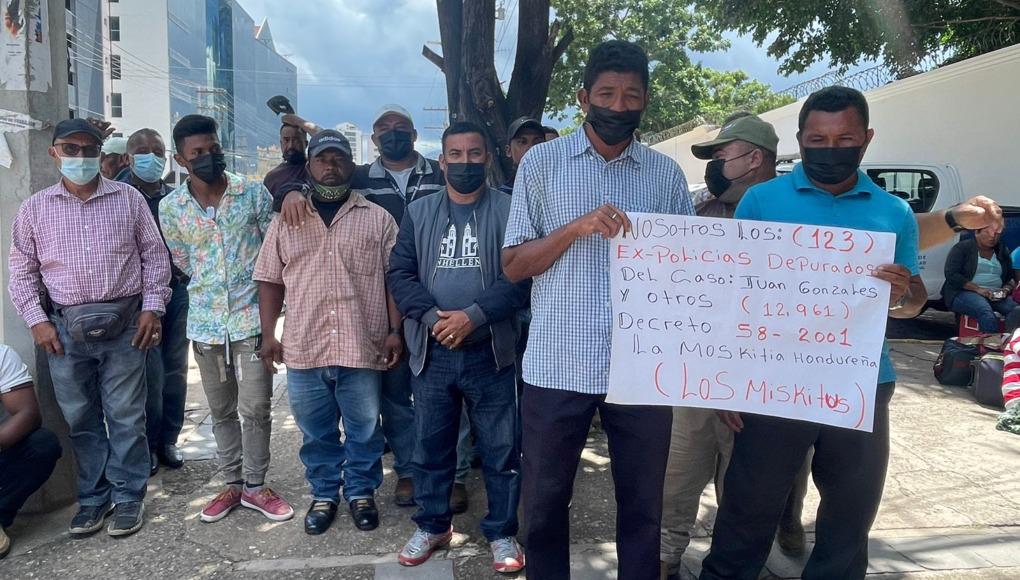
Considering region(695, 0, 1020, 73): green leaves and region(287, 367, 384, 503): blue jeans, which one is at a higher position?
region(695, 0, 1020, 73): green leaves

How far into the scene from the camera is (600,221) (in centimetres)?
225

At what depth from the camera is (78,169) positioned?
341 cm

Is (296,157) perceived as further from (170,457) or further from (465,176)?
(170,457)

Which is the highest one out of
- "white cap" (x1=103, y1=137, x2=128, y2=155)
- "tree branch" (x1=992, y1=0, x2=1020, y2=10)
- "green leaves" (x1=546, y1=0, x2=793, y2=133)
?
"green leaves" (x1=546, y1=0, x2=793, y2=133)

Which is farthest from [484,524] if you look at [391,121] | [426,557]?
[391,121]

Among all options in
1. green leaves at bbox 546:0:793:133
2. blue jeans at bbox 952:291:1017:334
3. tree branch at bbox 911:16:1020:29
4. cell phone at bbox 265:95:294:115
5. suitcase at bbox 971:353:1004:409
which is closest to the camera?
cell phone at bbox 265:95:294:115

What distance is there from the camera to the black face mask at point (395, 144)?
13.1 ft

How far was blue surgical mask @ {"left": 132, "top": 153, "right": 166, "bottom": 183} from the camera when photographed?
461 centimetres

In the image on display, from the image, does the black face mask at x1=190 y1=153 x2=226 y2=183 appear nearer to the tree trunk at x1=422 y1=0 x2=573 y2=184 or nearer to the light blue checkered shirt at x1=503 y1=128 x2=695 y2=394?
the light blue checkered shirt at x1=503 y1=128 x2=695 y2=394

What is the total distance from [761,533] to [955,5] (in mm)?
13006

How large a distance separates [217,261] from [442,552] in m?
1.87

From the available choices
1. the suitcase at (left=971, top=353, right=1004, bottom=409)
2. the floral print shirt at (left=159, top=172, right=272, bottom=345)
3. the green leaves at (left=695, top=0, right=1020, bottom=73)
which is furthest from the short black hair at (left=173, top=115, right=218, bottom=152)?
the green leaves at (left=695, top=0, right=1020, bottom=73)

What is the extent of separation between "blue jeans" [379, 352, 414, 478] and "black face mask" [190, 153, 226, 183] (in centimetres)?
136

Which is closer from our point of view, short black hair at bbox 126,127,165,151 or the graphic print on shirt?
the graphic print on shirt
